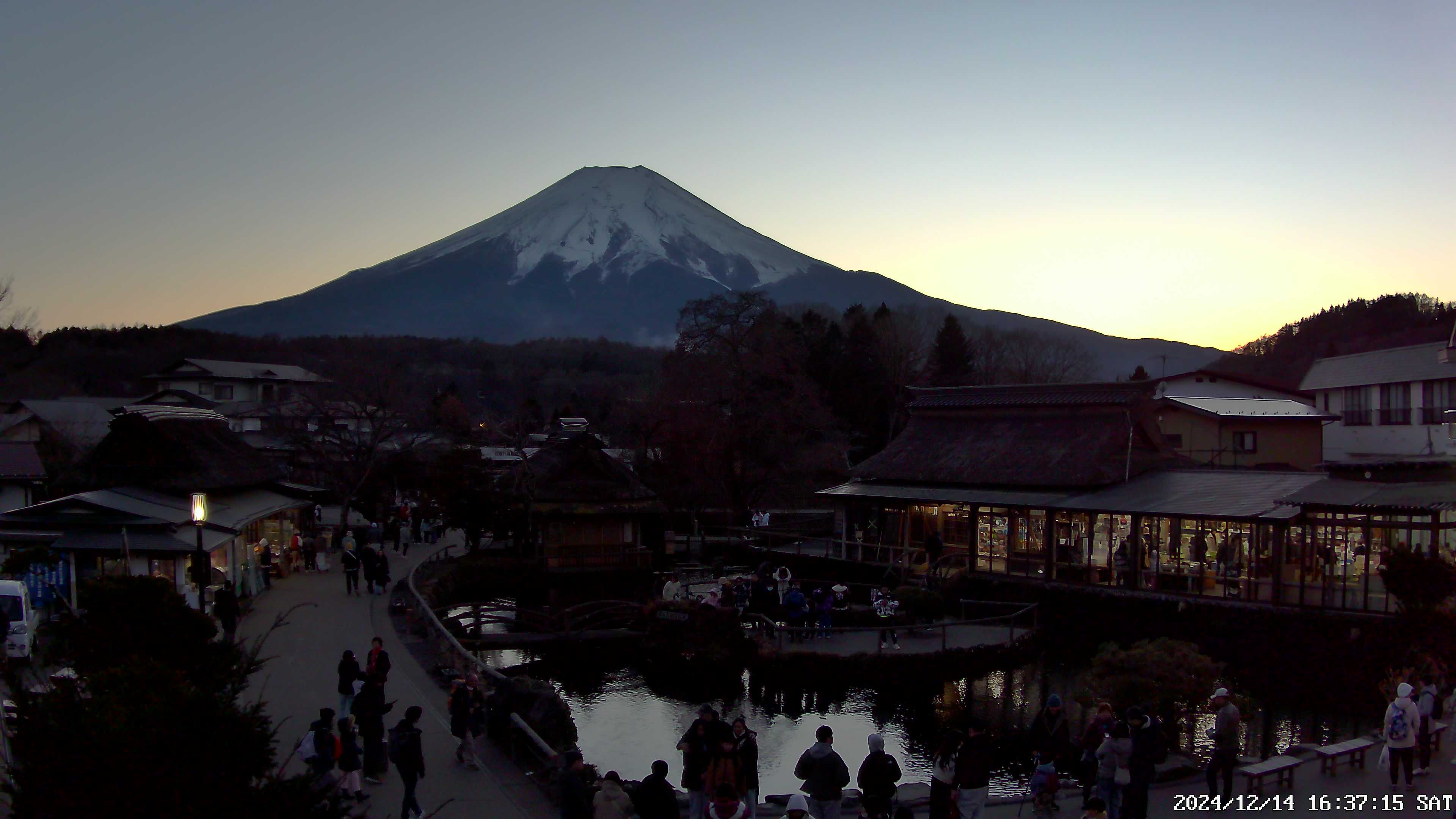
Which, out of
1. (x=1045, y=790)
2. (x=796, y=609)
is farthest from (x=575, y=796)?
(x=796, y=609)

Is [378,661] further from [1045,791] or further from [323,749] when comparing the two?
[1045,791]

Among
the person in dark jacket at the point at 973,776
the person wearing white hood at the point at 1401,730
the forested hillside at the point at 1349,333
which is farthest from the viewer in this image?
the forested hillside at the point at 1349,333

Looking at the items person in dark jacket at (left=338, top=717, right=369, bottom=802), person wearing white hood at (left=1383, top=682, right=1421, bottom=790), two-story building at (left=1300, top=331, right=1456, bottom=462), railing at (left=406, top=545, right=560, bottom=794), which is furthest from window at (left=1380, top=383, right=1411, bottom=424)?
person in dark jacket at (left=338, top=717, right=369, bottom=802)

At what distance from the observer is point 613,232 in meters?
176

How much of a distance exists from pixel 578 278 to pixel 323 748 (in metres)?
164

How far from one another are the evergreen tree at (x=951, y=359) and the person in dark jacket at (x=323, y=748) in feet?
146

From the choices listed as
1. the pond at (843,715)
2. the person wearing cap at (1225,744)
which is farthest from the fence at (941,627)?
the person wearing cap at (1225,744)

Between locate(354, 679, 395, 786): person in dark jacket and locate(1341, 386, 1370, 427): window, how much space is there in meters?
41.9

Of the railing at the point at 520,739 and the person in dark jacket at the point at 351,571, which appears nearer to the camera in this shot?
the railing at the point at 520,739

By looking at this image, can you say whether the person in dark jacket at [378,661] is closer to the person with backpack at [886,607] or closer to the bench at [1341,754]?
the bench at [1341,754]

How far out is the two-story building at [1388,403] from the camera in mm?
35594

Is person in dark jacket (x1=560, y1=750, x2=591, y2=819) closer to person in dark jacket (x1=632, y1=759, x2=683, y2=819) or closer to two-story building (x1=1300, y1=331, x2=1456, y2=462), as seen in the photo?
person in dark jacket (x1=632, y1=759, x2=683, y2=819)

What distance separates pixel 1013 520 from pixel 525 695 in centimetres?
1666

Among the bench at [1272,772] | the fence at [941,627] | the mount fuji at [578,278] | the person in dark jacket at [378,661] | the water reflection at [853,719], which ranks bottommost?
the water reflection at [853,719]
